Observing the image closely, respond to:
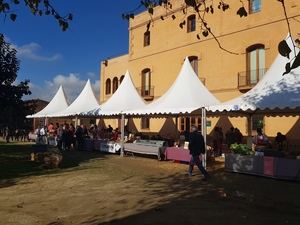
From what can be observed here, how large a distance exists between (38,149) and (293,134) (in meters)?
11.3

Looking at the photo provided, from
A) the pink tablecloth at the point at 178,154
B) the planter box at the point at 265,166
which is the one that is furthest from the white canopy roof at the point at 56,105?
the planter box at the point at 265,166

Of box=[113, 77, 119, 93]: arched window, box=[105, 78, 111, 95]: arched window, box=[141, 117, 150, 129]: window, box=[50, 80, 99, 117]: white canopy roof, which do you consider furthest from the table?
box=[105, 78, 111, 95]: arched window

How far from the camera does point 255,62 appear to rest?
23.6 m

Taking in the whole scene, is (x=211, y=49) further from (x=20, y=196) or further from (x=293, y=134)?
(x=20, y=196)

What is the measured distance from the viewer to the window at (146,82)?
3222cm

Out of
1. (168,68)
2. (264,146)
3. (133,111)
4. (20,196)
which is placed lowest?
(20,196)

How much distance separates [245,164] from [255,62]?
34.0 ft

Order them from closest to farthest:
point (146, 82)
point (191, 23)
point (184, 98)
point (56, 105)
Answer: point (184, 98) < point (191, 23) < point (146, 82) < point (56, 105)

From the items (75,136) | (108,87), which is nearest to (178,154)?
(75,136)

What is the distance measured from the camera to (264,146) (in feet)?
51.1

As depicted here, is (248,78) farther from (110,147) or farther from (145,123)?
(145,123)

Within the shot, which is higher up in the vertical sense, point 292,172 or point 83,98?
point 83,98

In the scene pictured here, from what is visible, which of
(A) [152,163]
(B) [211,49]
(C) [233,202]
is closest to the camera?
(C) [233,202]

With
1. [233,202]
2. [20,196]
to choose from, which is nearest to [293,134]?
[233,202]
